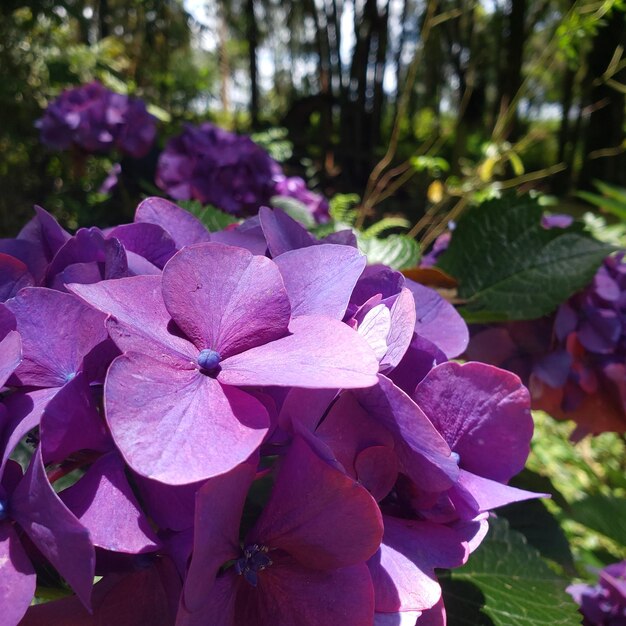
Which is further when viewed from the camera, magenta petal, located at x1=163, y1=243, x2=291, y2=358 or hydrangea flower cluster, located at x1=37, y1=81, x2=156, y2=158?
hydrangea flower cluster, located at x1=37, y1=81, x2=156, y2=158

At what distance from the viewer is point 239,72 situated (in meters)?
11.7

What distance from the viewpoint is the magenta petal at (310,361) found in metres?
0.24

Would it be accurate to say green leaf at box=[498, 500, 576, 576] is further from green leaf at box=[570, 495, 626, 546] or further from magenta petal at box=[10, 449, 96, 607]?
magenta petal at box=[10, 449, 96, 607]

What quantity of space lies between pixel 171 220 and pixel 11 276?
0.11 m

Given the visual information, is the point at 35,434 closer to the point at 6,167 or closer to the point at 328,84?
the point at 6,167

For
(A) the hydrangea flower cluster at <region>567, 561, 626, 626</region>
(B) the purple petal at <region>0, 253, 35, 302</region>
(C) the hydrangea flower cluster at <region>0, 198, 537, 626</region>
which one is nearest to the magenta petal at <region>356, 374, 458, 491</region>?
(C) the hydrangea flower cluster at <region>0, 198, 537, 626</region>

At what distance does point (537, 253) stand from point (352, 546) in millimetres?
514

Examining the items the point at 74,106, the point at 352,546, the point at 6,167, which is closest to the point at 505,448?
the point at 352,546

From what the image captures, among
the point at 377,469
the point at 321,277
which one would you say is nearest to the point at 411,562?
the point at 377,469

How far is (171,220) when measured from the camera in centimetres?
41

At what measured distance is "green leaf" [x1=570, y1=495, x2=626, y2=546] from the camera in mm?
1103

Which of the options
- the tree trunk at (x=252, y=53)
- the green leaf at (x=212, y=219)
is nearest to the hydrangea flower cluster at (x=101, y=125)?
the green leaf at (x=212, y=219)

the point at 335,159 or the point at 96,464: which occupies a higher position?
the point at 96,464

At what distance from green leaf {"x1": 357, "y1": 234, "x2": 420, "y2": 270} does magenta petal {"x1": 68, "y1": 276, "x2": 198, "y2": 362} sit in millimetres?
433
